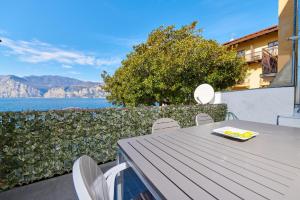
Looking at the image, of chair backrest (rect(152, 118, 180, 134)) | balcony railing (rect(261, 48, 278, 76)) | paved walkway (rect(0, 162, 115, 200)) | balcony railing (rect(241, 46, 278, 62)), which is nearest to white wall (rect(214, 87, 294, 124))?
chair backrest (rect(152, 118, 180, 134))

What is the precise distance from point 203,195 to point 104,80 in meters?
12.1

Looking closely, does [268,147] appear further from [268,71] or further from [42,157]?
[268,71]

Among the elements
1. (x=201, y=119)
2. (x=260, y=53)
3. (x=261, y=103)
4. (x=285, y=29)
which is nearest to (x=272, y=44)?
(x=260, y=53)

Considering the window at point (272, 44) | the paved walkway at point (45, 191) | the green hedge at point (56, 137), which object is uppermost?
the window at point (272, 44)

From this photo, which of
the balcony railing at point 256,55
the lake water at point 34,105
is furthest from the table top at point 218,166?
the balcony railing at point 256,55

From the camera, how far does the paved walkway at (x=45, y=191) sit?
8.03 feet

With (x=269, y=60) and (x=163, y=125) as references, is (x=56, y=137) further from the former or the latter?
(x=269, y=60)

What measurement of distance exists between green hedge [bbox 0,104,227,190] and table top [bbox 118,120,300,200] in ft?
6.02

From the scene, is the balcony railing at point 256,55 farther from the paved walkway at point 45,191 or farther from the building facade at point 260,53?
the paved walkway at point 45,191

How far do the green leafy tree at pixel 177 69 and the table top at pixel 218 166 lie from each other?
5556mm

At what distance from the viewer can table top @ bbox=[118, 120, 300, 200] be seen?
0.84m

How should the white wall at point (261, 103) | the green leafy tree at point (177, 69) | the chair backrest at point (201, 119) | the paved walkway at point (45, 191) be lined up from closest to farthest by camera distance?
the paved walkway at point (45, 191) < the chair backrest at point (201, 119) < the white wall at point (261, 103) < the green leafy tree at point (177, 69)

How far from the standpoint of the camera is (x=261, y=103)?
5.48m

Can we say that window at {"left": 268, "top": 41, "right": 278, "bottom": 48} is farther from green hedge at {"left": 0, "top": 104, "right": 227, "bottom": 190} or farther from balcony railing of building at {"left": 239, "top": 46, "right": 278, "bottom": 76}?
green hedge at {"left": 0, "top": 104, "right": 227, "bottom": 190}
